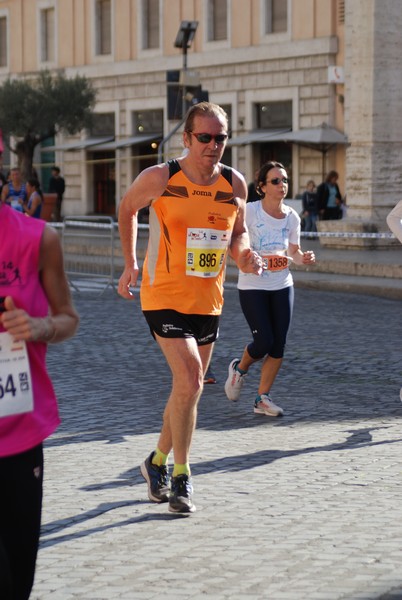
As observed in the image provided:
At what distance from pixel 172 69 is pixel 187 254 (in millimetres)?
38268

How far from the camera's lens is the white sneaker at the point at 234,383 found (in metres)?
9.60

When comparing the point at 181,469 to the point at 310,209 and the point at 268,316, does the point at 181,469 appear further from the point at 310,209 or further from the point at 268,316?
the point at 310,209

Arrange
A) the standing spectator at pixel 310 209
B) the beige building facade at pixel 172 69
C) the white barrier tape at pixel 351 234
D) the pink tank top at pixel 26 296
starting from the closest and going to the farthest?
1. the pink tank top at pixel 26 296
2. the white barrier tape at pixel 351 234
3. the standing spectator at pixel 310 209
4. the beige building facade at pixel 172 69

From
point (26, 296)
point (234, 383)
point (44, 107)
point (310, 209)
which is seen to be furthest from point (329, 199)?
point (26, 296)

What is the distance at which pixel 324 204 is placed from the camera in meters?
31.2

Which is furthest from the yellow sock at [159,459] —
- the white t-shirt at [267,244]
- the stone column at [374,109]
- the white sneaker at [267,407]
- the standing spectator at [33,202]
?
the stone column at [374,109]

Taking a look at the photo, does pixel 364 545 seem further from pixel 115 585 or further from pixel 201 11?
pixel 201 11

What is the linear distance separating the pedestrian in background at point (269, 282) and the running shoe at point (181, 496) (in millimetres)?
2821

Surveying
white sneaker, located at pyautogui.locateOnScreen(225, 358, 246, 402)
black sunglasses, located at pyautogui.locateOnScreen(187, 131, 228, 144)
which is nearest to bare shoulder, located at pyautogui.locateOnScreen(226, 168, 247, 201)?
black sunglasses, located at pyautogui.locateOnScreen(187, 131, 228, 144)

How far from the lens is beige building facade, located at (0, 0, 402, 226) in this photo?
39.3 m

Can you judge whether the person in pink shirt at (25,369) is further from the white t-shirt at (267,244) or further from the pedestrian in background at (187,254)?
the white t-shirt at (267,244)

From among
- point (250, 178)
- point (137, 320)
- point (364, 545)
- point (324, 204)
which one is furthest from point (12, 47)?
point (364, 545)

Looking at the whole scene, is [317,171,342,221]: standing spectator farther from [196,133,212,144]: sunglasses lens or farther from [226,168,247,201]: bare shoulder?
[196,133,212,144]: sunglasses lens

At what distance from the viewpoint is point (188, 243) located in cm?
644
